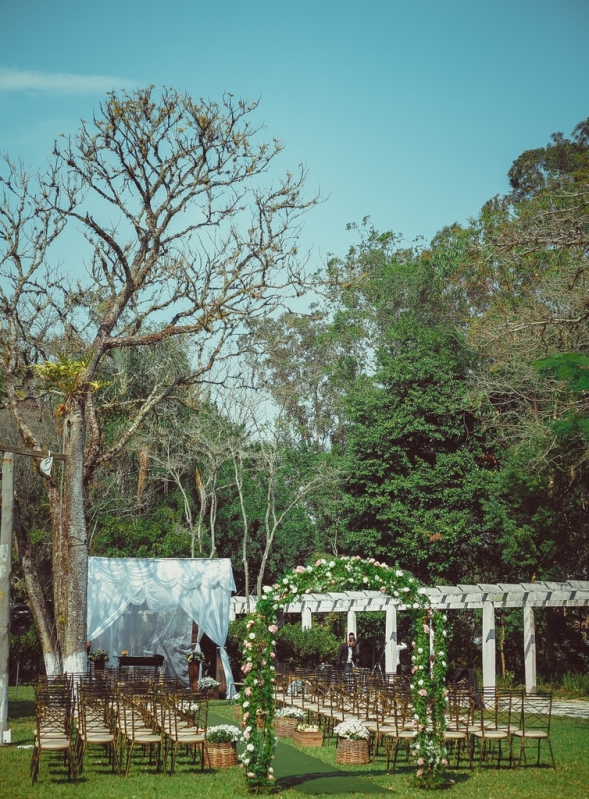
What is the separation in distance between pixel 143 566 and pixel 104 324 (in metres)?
6.79

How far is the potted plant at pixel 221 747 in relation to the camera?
1165cm

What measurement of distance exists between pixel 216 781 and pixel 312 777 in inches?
45.3

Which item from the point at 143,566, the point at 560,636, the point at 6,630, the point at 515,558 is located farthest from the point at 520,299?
the point at 6,630

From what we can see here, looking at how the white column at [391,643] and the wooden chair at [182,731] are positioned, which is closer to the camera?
the wooden chair at [182,731]

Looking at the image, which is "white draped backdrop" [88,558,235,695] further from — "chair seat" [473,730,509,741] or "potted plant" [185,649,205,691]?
"chair seat" [473,730,509,741]

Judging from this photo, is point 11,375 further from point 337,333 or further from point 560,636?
point 337,333

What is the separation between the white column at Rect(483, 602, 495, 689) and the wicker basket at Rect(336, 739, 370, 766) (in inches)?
363

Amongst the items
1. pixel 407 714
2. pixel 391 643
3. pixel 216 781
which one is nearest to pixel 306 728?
pixel 407 714

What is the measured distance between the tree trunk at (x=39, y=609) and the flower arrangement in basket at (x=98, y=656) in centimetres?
427

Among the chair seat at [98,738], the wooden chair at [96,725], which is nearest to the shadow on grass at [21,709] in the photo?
the wooden chair at [96,725]

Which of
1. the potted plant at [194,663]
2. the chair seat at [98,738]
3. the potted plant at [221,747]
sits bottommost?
the potted plant at [194,663]

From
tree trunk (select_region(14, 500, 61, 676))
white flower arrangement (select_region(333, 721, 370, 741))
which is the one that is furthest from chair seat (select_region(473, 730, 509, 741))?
tree trunk (select_region(14, 500, 61, 676))

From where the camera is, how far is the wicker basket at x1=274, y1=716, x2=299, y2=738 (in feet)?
46.2

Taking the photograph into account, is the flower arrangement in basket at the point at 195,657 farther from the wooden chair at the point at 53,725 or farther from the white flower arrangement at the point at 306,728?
the wooden chair at the point at 53,725
